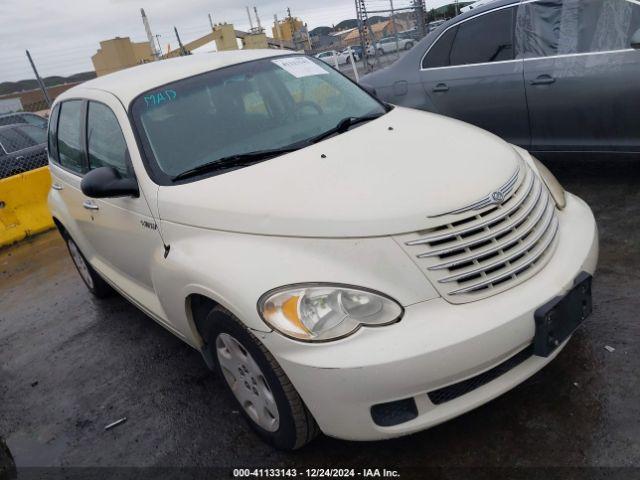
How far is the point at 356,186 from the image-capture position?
243 cm

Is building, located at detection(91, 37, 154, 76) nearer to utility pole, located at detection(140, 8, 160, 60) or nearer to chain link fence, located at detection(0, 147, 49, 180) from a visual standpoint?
utility pole, located at detection(140, 8, 160, 60)

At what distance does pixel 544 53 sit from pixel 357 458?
3.60 m

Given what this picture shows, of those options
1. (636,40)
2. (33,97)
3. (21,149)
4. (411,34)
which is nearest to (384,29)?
(411,34)

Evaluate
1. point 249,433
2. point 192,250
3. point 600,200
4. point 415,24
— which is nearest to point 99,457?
point 249,433

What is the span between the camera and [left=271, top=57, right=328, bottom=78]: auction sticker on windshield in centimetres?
364

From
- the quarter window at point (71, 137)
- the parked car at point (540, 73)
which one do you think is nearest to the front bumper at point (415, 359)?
the parked car at point (540, 73)

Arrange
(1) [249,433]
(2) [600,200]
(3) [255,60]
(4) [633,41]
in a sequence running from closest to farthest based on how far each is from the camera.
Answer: (1) [249,433], (3) [255,60], (4) [633,41], (2) [600,200]

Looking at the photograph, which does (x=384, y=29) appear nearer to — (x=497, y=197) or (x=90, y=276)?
(x=90, y=276)

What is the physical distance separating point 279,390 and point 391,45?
14.6 meters

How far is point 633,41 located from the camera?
3.96m

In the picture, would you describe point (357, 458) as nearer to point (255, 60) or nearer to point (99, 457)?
point (99, 457)

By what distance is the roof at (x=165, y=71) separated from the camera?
328cm

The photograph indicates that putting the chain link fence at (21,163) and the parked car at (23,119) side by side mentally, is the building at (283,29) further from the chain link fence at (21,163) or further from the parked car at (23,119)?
the chain link fence at (21,163)

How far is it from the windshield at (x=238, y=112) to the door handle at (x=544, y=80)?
1.72 m
